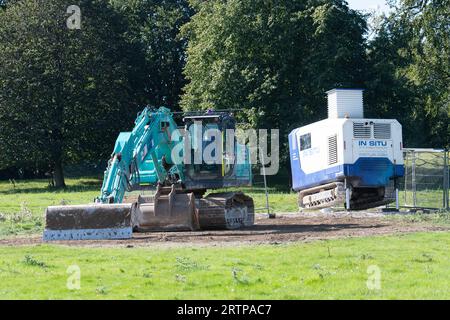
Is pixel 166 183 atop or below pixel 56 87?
below

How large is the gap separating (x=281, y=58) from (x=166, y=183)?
89.8 feet

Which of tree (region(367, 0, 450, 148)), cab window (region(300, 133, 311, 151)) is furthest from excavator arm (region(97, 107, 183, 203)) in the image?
tree (region(367, 0, 450, 148))

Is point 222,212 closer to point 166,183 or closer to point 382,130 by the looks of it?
point 166,183

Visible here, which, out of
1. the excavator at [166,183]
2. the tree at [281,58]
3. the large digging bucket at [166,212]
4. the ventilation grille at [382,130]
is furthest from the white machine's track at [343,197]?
the tree at [281,58]

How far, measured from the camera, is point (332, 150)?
102 ft

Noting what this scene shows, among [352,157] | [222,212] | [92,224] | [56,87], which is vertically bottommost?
[92,224]

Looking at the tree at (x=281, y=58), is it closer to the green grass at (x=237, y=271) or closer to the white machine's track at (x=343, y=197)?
the white machine's track at (x=343, y=197)

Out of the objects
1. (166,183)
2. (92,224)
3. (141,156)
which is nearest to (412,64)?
(166,183)

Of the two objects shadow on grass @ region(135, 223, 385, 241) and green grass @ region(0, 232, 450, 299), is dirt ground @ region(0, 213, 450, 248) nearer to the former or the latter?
shadow on grass @ region(135, 223, 385, 241)

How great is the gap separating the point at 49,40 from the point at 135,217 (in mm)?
38593

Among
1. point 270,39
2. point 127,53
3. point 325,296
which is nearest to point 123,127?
point 127,53

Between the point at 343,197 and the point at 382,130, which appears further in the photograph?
the point at 382,130

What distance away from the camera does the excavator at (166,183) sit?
22281 millimetres

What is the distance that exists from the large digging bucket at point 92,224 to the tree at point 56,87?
3720 cm
